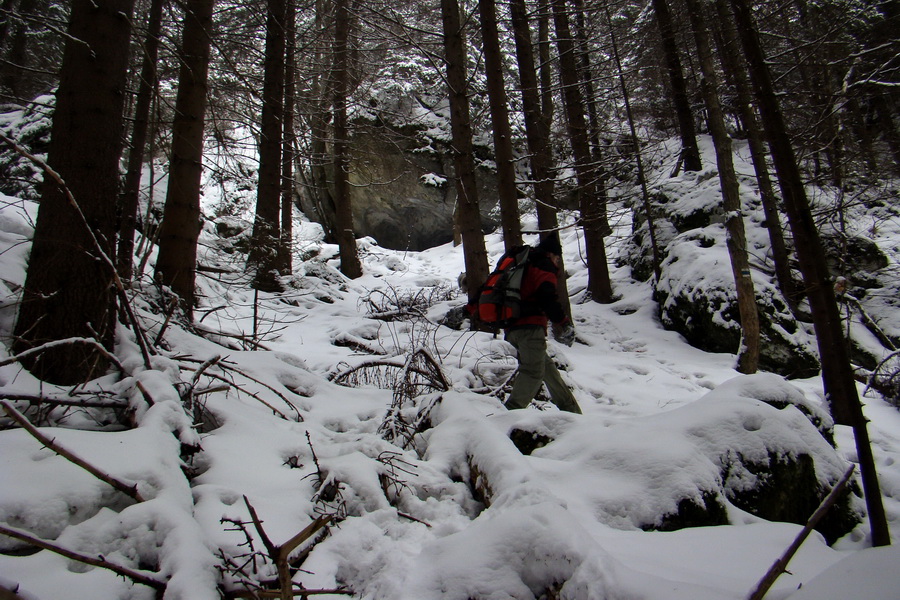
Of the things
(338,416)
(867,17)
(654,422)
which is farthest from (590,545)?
(867,17)

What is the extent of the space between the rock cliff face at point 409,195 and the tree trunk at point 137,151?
11.2 metres

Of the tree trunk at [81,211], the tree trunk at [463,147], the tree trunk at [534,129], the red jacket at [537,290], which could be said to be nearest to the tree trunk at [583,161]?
the tree trunk at [534,129]

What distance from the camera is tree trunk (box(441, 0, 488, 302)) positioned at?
635cm

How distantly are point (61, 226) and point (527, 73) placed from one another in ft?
25.2

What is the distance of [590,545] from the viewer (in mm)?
1367

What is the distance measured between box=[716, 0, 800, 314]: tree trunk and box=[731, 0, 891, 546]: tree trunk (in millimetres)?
4028

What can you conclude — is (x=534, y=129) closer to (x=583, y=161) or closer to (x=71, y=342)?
(x=583, y=161)

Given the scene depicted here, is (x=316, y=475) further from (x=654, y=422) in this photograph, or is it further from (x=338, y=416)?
(x=654, y=422)

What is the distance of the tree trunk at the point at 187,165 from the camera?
4180mm

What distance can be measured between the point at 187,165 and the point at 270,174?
3.77 m

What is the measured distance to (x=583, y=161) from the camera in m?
9.00

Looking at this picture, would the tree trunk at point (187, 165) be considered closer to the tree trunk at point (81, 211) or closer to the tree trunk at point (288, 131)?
the tree trunk at point (81, 211)

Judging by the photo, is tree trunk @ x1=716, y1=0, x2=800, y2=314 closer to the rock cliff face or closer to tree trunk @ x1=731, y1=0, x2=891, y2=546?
tree trunk @ x1=731, y1=0, x2=891, y2=546

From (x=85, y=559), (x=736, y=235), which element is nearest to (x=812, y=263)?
(x=85, y=559)
